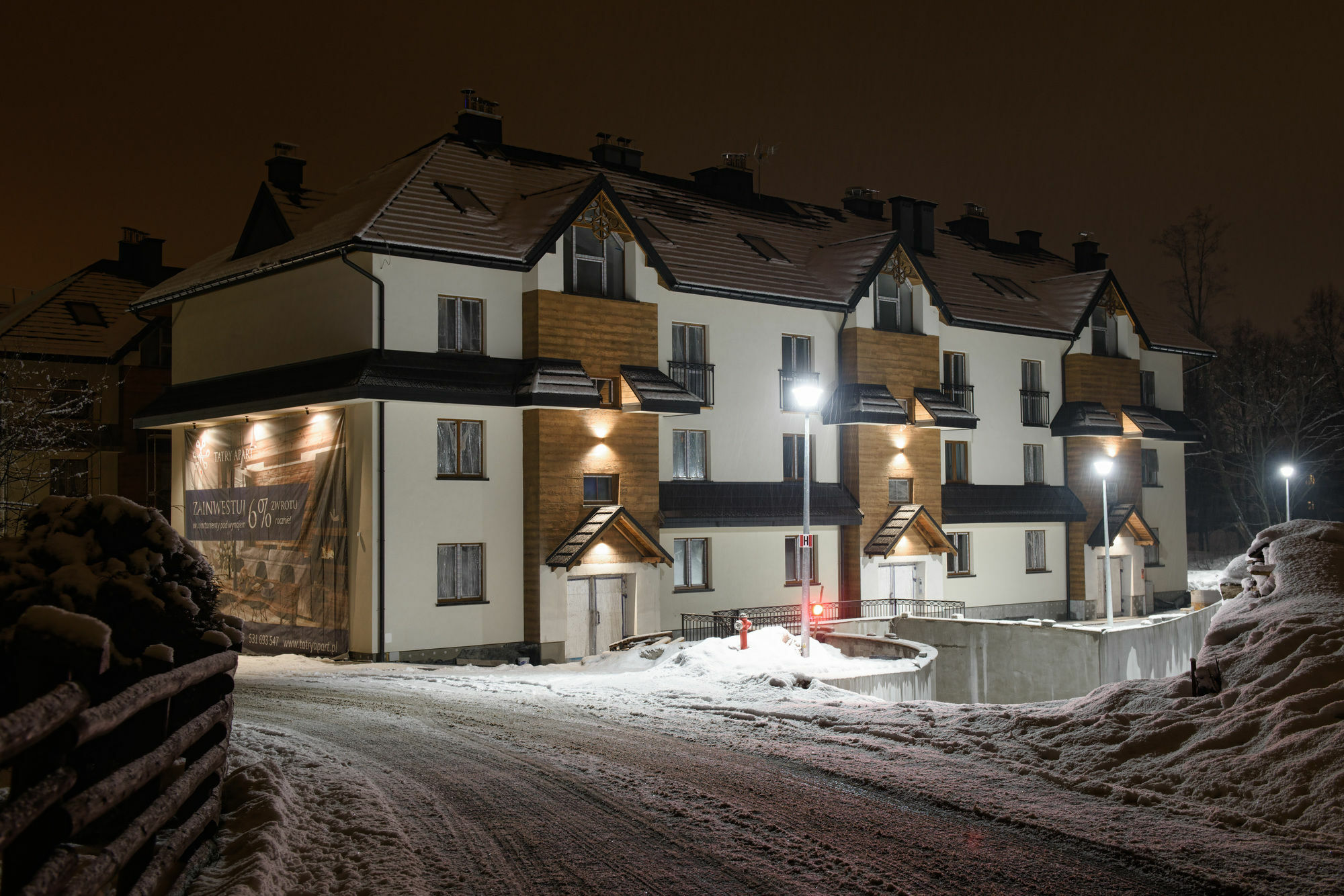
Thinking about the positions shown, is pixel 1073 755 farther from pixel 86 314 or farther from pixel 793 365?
pixel 86 314

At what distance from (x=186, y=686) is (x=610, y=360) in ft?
70.8

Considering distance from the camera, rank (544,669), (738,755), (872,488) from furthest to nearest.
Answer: (872,488), (544,669), (738,755)

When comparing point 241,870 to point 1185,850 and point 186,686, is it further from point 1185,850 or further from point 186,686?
point 1185,850

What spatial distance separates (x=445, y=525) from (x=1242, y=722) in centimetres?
1863

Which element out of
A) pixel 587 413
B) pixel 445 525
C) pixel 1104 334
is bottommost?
pixel 445 525

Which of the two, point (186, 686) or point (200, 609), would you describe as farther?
point (200, 609)

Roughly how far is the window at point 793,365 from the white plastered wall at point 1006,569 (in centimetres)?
716

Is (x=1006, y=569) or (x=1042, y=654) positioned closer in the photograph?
(x=1042, y=654)

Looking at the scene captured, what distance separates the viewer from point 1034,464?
1571 inches

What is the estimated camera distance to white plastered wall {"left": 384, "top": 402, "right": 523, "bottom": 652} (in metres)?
25.1

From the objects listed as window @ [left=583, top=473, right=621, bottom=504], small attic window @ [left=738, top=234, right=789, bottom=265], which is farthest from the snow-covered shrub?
small attic window @ [left=738, top=234, right=789, bottom=265]

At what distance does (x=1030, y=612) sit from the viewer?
38.6 metres

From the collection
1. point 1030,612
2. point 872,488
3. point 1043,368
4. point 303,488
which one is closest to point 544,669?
point 303,488

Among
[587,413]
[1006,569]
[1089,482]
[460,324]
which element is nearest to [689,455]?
[587,413]
